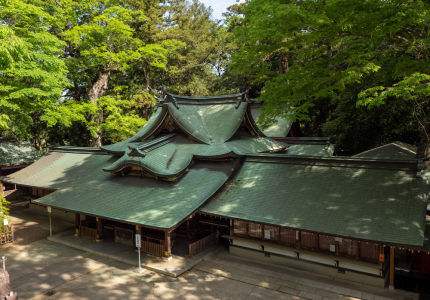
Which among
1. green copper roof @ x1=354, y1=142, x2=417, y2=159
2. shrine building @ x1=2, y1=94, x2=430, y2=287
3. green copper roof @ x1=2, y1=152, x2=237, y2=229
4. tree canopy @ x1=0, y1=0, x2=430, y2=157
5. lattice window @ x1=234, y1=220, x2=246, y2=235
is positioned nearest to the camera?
shrine building @ x1=2, y1=94, x2=430, y2=287

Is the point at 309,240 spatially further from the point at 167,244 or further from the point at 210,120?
the point at 210,120

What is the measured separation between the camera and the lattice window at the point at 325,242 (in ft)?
36.5

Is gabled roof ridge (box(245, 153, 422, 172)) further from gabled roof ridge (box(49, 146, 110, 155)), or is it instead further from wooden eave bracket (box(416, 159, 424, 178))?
gabled roof ridge (box(49, 146, 110, 155))

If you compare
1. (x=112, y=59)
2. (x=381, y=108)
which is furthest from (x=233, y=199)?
(x=112, y=59)

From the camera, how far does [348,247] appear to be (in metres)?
10.9

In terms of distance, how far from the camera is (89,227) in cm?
1661

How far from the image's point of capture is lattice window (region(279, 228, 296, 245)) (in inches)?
473

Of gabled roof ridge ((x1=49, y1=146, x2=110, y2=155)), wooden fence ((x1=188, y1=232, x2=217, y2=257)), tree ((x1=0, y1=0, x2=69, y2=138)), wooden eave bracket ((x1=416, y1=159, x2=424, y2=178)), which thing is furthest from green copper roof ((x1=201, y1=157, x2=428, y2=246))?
tree ((x1=0, y1=0, x2=69, y2=138))

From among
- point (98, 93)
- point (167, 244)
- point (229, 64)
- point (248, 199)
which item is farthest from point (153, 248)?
point (98, 93)

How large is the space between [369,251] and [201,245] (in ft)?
24.5

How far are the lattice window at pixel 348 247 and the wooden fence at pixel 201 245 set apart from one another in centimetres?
634

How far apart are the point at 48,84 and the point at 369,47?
21.4 metres

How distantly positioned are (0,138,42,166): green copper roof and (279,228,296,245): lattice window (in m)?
26.0

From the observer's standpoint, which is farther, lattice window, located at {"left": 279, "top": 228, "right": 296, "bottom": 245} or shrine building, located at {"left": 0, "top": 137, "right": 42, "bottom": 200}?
shrine building, located at {"left": 0, "top": 137, "right": 42, "bottom": 200}
